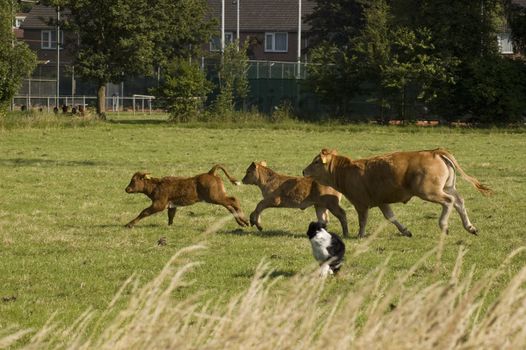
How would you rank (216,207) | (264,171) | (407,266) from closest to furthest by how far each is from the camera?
(407,266)
(264,171)
(216,207)

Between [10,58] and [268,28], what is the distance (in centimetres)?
3763

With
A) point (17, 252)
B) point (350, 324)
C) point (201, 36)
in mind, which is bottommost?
point (17, 252)

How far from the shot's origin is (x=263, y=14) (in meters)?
93.4

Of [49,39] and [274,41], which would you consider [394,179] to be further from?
[49,39]

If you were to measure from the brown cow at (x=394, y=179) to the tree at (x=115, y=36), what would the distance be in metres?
43.8

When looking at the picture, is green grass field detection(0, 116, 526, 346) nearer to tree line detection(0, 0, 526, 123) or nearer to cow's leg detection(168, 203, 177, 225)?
cow's leg detection(168, 203, 177, 225)

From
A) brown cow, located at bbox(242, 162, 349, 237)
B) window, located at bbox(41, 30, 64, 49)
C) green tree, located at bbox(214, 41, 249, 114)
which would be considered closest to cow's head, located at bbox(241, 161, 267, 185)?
brown cow, located at bbox(242, 162, 349, 237)

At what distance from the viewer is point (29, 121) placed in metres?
44.3

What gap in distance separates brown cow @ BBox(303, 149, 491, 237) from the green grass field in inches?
16.7

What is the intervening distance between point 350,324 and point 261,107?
177ft

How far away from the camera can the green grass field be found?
1118 centimetres

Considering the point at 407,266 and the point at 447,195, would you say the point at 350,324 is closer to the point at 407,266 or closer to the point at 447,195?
the point at 407,266

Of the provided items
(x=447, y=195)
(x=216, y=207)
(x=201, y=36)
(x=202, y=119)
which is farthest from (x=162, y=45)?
(x=447, y=195)

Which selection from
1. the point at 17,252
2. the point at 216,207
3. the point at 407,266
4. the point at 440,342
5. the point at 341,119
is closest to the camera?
the point at 440,342
